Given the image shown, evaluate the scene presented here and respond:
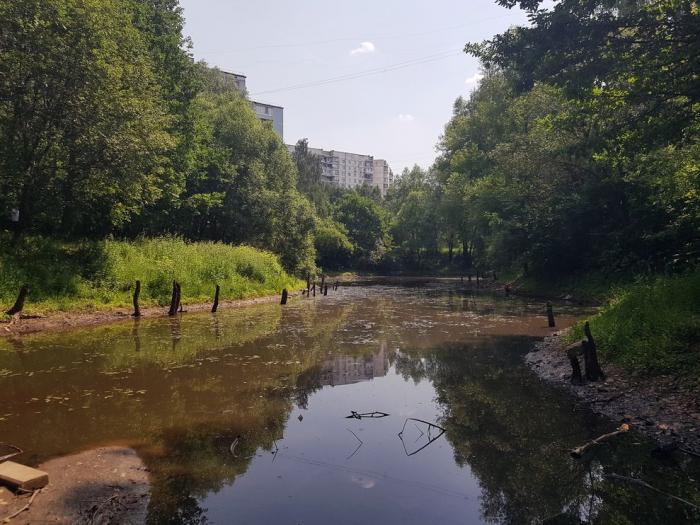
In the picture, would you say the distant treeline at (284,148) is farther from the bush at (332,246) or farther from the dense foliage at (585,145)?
the bush at (332,246)

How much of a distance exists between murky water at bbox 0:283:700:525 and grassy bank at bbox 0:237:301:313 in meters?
3.59

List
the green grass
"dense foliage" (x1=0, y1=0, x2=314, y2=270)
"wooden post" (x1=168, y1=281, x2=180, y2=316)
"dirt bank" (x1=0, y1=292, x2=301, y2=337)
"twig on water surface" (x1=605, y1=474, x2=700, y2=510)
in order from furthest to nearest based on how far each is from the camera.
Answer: "wooden post" (x1=168, y1=281, x2=180, y2=316), "dense foliage" (x1=0, y1=0, x2=314, y2=270), "dirt bank" (x1=0, y1=292, x2=301, y2=337), the green grass, "twig on water surface" (x1=605, y1=474, x2=700, y2=510)

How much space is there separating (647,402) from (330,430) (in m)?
6.18

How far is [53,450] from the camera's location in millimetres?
7719

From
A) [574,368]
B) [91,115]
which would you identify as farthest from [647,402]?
[91,115]

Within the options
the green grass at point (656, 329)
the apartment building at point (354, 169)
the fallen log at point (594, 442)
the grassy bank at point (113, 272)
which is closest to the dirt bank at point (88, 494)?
the fallen log at point (594, 442)

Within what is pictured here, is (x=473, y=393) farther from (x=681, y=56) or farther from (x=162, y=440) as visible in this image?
(x=681, y=56)

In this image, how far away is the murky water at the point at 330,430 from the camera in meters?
6.43

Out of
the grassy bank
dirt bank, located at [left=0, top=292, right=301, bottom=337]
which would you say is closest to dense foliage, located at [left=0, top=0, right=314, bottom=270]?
the grassy bank

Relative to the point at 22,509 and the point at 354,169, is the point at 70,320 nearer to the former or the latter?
the point at 22,509

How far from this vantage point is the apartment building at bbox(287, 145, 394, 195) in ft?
448

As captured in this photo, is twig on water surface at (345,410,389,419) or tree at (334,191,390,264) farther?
tree at (334,191,390,264)

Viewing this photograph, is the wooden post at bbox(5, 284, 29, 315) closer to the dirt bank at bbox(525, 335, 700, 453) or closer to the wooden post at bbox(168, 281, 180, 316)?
the wooden post at bbox(168, 281, 180, 316)

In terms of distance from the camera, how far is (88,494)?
6.23m
